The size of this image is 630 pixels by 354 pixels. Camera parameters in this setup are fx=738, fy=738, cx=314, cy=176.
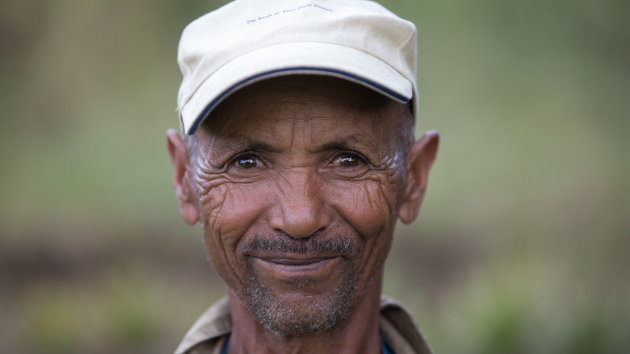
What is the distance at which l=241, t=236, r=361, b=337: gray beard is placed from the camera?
2.15m

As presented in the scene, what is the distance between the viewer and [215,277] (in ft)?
18.7

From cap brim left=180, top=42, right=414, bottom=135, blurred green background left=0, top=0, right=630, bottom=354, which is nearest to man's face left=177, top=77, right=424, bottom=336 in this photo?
cap brim left=180, top=42, right=414, bottom=135

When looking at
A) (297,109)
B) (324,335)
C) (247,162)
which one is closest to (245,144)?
(247,162)

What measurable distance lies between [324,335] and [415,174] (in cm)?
63

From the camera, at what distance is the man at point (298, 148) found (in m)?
2.05

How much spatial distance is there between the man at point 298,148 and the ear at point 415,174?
14 cm

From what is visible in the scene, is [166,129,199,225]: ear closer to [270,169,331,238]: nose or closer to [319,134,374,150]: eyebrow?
[270,169,331,238]: nose

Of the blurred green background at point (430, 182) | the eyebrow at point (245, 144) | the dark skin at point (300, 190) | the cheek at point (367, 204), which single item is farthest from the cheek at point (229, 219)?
the blurred green background at point (430, 182)

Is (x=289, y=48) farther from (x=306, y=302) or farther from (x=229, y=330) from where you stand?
(x=229, y=330)

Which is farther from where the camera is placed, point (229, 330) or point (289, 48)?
point (229, 330)

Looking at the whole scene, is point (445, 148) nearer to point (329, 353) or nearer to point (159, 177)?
point (159, 177)

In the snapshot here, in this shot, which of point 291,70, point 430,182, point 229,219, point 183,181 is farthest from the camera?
point 430,182

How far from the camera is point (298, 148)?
6.98 ft

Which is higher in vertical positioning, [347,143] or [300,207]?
[347,143]
